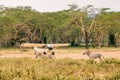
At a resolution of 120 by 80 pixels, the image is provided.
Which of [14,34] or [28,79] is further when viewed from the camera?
[14,34]

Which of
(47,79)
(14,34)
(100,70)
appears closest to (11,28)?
(14,34)

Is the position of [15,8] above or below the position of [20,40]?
above

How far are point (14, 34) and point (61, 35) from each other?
26.7ft

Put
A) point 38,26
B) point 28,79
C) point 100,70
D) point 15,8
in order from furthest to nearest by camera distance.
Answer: point 15,8 → point 38,26 → point 100,70 → point 28,79

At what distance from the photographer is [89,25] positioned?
53656mm

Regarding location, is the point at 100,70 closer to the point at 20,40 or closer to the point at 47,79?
the point at 47,79

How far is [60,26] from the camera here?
5409 centimetres

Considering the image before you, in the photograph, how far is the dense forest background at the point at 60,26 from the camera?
51.0m

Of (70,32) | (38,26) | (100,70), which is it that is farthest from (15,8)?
(100,70)

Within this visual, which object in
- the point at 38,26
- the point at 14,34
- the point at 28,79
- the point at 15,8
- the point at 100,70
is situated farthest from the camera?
the point at 15,8

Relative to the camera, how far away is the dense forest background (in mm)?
50969

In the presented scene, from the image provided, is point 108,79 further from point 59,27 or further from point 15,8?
point 15,8

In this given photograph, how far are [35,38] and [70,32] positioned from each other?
5642mm

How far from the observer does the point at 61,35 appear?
54.6m
